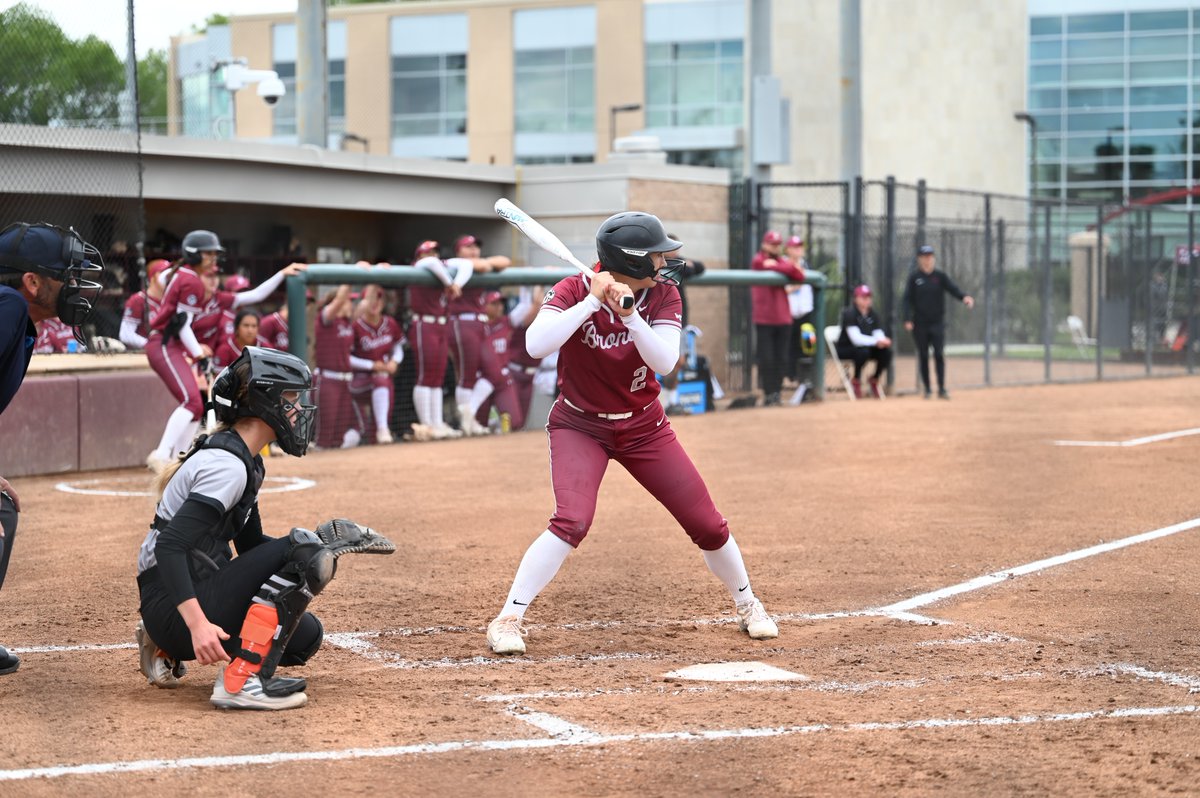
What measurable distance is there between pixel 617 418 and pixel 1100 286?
66.2ft

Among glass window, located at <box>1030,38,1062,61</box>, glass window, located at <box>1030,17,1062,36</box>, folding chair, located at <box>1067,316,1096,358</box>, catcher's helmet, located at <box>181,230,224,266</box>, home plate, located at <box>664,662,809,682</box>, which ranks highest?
glass window, located at <box>1030,17,1062,36</box>

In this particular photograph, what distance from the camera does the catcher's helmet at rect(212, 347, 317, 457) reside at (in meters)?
4.94

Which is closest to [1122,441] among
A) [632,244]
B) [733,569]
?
[733,569]

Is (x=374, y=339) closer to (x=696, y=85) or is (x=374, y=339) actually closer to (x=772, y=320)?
(x=772, y=320)

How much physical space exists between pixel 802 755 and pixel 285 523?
547 cm

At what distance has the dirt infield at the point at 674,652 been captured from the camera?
434 cm

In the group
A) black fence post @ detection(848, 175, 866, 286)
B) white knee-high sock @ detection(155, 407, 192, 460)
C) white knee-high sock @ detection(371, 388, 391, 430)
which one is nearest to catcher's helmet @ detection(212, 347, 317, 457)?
white knee-high sock @ detection(155, 407, 192, 460)

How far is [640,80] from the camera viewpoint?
47.6 metres

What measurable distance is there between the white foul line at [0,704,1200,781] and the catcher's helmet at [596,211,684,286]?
1.93 meters

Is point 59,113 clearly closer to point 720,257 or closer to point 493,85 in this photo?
point 720,257

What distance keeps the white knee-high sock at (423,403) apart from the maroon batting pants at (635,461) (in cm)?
854

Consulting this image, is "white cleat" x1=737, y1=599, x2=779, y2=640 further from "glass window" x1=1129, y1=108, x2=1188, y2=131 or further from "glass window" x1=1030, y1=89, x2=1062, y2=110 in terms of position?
"glass window" x1=1129, y1=108, x2=1188, y2=131

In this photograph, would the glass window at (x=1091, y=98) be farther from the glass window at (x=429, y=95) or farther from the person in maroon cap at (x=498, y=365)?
the person in maroon cap at (x=498, y=365)

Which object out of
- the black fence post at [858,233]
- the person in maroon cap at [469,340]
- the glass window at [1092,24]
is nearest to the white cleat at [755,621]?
the person in maroon cap at [469,340]
